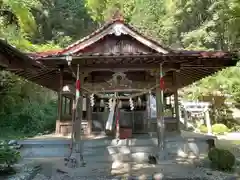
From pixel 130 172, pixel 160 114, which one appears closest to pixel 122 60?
pixel 160 114

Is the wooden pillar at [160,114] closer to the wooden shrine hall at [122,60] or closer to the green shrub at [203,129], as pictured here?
the wooden shrine hall at [122,60]

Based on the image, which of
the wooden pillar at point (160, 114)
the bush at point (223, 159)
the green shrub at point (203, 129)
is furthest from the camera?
the green shrub at point (203, 129)

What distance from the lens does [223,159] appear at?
890 centimetres

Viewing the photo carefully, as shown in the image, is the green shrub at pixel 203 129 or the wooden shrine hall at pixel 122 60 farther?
the green shrub at pixel 203 129

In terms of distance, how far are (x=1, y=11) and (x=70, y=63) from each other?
3.05 meters

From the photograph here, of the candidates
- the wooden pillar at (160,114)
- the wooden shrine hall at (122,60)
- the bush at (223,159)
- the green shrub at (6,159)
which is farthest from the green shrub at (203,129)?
the green shrub at (6,159)

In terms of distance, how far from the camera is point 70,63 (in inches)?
399

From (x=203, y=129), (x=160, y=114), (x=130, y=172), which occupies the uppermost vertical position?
(x=160, y=114)

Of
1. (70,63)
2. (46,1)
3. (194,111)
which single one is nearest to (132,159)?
(70,63)

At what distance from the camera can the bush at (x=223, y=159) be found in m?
8.89

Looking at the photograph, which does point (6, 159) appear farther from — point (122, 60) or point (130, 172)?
point (122, 60)

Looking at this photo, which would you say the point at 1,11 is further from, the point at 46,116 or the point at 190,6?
the point at 190,6

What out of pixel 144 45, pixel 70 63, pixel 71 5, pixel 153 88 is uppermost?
pixel 71 5

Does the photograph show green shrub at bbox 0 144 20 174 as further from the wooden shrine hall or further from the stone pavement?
the wooden shrine hall
